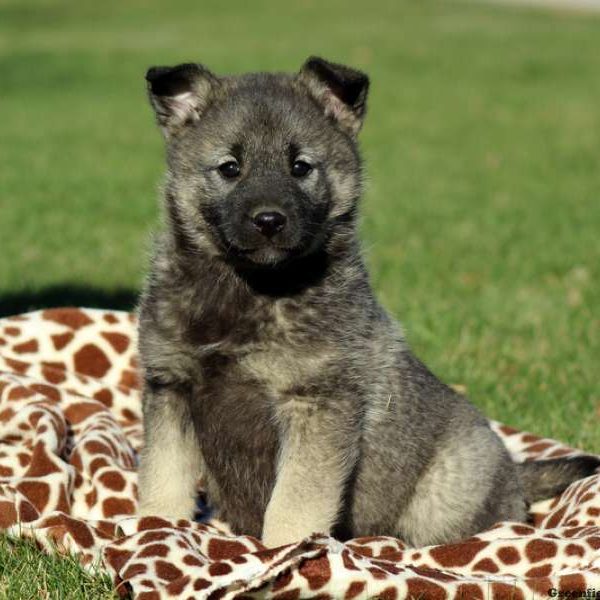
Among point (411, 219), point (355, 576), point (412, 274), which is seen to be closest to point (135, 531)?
point (355, 576)

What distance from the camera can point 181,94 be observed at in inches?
169

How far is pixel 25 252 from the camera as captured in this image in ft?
29.7

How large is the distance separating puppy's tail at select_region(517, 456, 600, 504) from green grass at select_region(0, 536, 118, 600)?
2.05 m

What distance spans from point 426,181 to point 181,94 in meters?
9.30

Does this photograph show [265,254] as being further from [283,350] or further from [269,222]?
[283,350]

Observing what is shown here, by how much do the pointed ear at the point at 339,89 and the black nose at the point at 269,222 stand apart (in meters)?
0.67

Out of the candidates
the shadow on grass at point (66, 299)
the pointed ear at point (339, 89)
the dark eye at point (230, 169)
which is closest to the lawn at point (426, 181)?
the shadow on grass at point (66, 299)

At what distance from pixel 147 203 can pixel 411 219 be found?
114 inches

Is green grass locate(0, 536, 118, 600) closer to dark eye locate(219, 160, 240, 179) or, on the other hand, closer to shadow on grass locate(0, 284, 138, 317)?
dark eye locate(219, 160, 240, 179)

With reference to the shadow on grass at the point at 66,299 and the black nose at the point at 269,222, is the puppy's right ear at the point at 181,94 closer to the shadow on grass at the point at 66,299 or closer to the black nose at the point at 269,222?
the black nose at the point at 269,222

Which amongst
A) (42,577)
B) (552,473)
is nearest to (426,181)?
(552,473)

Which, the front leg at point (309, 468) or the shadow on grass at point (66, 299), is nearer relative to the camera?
the front leg at point (309, 468)

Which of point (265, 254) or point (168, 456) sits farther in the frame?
point (168, 456)

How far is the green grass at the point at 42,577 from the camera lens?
360cm
